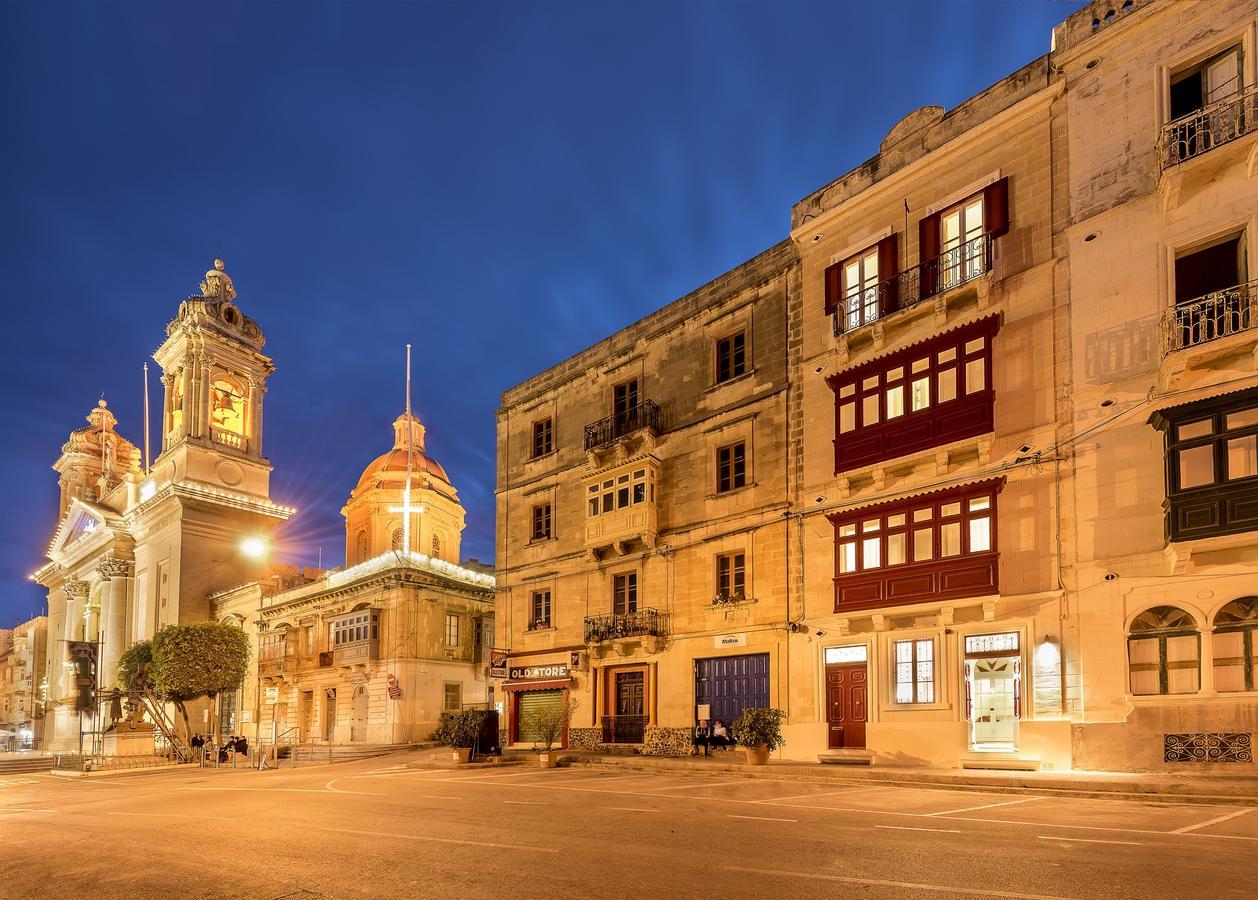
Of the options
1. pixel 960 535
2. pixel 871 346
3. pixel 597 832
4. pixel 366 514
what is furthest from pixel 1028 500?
pixel 366 514

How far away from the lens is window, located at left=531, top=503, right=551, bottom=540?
36500 millimetres

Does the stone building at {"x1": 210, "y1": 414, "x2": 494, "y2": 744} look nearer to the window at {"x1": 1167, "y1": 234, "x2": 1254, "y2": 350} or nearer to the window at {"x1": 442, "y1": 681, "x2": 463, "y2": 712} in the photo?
the window at {"x1": 442, "y1": 681, "x2": 463, "y2": 712}

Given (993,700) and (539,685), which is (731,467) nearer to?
(993,700)

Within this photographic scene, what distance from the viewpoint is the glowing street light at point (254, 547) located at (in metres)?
64.0

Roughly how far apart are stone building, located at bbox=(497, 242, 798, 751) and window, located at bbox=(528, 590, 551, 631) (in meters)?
0.07

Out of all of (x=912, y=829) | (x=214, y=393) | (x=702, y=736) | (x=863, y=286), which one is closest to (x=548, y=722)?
A: (x=702, y=736)

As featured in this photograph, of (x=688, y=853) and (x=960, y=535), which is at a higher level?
(x=960, y=535)

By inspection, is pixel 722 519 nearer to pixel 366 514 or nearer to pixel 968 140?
pixel 968 140

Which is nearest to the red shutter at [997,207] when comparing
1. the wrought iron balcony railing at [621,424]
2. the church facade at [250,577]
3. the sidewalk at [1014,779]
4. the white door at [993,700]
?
the white door at [993,700]

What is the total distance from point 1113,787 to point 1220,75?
14.6m

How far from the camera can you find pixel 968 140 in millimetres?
23422

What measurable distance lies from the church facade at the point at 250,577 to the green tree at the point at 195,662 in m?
2.94

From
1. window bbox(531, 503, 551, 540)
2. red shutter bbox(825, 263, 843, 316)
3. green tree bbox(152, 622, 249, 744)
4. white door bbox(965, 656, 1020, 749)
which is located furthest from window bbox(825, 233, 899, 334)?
green tree bbox(152, 622, 249, 744)

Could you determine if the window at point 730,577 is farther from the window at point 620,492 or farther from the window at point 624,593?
the window at point 624,593
